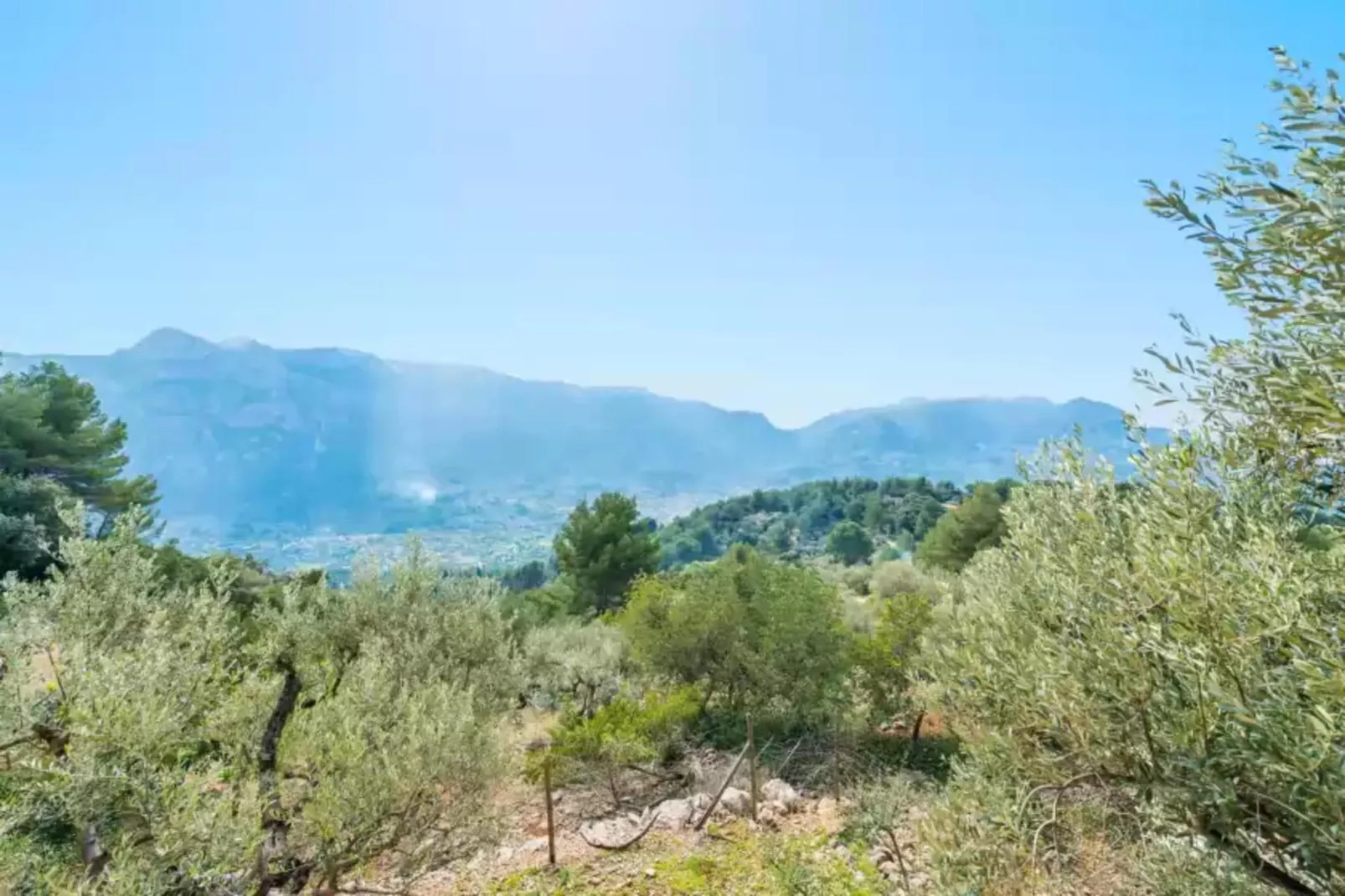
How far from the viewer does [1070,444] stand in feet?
18.6

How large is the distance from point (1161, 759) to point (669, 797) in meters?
11.8

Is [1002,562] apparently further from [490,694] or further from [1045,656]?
[490,694]

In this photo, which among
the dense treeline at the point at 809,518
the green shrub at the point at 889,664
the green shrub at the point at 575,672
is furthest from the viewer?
the dense treeline at the point at 809,518

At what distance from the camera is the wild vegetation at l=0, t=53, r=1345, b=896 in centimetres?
347

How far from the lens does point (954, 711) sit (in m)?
7.37

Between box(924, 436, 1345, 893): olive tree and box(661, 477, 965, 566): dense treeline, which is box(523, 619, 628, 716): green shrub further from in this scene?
box(661, 477, 965, 566): dense treeline

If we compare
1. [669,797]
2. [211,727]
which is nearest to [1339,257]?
[211,727]

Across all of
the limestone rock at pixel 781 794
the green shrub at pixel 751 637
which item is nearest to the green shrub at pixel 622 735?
the green shrub at pixel 751 637

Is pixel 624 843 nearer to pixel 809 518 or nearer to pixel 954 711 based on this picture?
pixel 954 711

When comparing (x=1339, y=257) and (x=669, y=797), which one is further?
(x=669, y=797)

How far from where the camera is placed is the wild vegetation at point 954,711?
11.4ft

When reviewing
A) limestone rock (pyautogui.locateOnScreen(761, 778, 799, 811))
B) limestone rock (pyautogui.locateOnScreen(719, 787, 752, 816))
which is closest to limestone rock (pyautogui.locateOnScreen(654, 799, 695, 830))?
limestone rock (pyautogui.locateOnScreen(719, 787, 752, 816))

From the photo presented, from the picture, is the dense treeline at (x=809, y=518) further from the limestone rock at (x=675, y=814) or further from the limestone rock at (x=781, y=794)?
the limestone rock at (x=675, y=814)

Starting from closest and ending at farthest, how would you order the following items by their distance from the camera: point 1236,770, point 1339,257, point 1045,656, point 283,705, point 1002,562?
point 1339,257
point 1236,770
point 1045,656
point 1002,562
point 283,705
